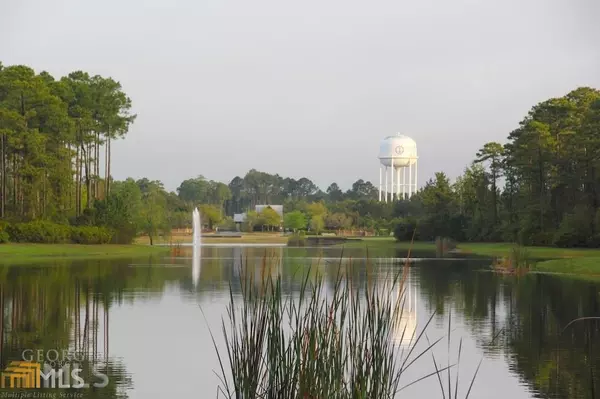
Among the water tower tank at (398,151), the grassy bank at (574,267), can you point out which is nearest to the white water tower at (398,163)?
the water tower tank at (398,151)

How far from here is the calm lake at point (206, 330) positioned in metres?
12.2

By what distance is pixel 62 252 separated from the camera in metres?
47.8

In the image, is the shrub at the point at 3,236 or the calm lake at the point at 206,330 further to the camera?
the shrub at the point at 3,236

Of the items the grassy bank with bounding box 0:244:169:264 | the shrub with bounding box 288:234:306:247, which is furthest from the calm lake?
the shrub with bounding box 288:234:306:247

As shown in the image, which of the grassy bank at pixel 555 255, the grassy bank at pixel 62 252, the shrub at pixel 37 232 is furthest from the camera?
the shrub at pixel 37 232

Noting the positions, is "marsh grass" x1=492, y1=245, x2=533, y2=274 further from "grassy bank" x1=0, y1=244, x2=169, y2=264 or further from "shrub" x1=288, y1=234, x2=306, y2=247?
"shrub" x1=288, y1=234, x2=306, y2=247

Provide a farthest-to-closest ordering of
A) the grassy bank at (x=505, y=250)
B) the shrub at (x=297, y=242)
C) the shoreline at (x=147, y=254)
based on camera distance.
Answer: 1. the shrub at (x=297, y=242)
2. the grassy bank at (x=505, y=250)
3. the shoreline at (x=147, y=254)

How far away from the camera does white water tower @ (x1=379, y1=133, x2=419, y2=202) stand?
12575cm

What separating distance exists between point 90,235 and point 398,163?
77.7m

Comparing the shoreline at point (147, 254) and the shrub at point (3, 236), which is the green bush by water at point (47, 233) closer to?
the shrub at point (3, 236)

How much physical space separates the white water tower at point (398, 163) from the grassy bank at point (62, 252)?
2875 inches

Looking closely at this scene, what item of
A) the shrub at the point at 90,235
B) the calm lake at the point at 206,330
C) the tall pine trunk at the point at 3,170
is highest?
the tall pine trunk at the point at 3,170

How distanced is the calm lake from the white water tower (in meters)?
94.1

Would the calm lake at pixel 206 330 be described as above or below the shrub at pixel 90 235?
below
